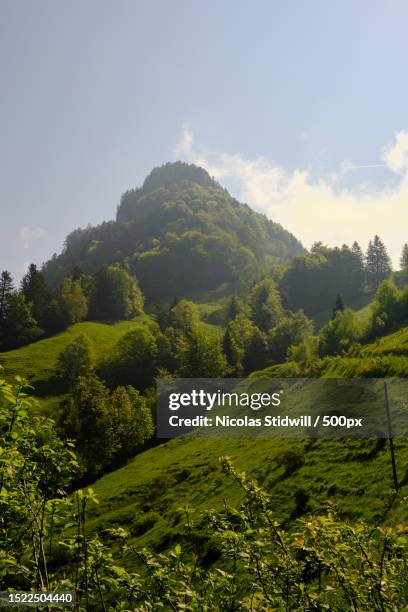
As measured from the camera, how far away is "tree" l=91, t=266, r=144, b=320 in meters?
162

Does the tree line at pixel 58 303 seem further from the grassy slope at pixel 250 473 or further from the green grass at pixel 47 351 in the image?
the grassy slope at pixel 250 473

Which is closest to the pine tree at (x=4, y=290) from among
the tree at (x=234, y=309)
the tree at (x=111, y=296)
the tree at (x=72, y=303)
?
the tree at (x=72, y=303)

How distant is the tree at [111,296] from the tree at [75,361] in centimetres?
5210

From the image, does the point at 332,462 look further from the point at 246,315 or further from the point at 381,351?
the point at 246,315

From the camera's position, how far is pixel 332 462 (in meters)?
35.9

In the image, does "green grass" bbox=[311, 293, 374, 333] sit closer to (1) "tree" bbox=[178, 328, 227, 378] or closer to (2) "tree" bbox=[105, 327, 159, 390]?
(1) "tree" bbox=[178, 328, 227, 378]

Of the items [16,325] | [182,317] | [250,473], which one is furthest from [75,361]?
[250,473]

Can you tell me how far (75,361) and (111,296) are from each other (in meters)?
62.4

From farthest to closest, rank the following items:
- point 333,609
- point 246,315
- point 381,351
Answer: point 246,315 → point 381,351 → point 333,609

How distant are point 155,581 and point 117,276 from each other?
167 metres

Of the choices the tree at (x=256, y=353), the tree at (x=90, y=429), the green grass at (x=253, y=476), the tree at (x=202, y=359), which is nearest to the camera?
the green grass at (x=253, y=476)

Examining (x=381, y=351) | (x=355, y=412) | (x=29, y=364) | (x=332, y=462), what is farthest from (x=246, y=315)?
(x=332, y=462)

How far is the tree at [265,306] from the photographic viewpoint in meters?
143

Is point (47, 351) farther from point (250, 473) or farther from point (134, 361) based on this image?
point (250, 473)
